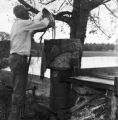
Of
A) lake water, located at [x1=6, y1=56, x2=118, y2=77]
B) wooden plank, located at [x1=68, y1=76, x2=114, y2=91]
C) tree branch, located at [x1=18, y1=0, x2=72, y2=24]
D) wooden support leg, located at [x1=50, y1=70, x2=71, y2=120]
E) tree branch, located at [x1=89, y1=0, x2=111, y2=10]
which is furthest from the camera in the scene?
lake water, located at [x1=6, y1=56, x2=118, y2=77]

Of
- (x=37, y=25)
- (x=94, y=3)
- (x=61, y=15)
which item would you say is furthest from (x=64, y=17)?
(x=37, y=25)

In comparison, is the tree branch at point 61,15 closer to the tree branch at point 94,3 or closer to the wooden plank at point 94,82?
the tree branch at point 94,3

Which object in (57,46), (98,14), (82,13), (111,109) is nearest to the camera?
(111,109)

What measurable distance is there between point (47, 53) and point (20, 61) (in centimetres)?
53

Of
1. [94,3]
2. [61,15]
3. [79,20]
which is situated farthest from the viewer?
[61,15]

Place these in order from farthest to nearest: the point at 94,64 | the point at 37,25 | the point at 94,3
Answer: the point at 94,64
the point at 94,3
the point at 37,25

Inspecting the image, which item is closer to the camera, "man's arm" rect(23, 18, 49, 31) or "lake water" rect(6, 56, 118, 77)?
"man's arm" rect(23, 18, 49, 31)

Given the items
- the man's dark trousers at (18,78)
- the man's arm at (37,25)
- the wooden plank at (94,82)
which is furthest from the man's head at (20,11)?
the wooden plank at (94,82)

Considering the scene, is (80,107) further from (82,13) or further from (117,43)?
(117,43)

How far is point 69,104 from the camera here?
217 inches

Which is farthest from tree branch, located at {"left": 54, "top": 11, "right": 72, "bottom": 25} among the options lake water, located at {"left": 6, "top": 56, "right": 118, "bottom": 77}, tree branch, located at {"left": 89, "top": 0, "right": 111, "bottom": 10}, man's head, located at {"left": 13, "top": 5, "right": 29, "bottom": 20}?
man's head, located at {"left": 13, "top": 5, "right": 29, "bottom": 20}

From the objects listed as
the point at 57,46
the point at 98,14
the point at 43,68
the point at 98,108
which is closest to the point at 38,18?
the point at 57,46

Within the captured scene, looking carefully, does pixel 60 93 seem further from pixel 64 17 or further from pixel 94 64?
pixel 94 64

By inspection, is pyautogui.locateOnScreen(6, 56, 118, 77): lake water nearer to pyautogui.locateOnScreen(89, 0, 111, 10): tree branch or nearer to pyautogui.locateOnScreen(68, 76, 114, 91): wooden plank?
pyautogui.locateOnScreen(89, 0, 111, 10): tree branch
